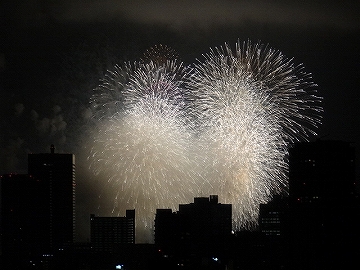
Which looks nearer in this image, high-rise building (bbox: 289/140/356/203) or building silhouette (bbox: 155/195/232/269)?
high-rise building (bbox: 289/140/356/203)

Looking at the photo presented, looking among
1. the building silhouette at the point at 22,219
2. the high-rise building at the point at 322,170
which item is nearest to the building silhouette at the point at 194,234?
the high-rise building at the point at 322,170

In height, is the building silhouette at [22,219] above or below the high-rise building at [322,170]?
below

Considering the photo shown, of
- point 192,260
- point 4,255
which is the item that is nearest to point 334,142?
point 192,260

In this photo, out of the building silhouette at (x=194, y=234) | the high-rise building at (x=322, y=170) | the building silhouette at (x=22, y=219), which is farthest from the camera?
the building silhouette at (x=22, y=219)

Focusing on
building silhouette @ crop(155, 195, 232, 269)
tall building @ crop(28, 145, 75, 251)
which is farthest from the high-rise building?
tall building @ crop(28, 145, 75, 251)

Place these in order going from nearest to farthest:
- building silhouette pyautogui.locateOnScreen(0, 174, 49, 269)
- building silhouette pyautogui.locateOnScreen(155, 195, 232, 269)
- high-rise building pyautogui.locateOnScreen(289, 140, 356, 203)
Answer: high-rise building pyautogui.locateOnScreen(289, 140, 356, 203) < building silhouette pyautogui.locateOnScreen(155, 195, 232, 269) < building silhouette pyautogui.locateOnScreen(0, 174, 49, 269)

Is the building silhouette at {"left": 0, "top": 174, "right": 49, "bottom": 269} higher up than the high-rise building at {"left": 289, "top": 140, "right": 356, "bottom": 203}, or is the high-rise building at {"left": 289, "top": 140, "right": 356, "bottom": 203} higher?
the high-rise building at {"left": 289, "top": 140, "right": 356, "bottom": 203}

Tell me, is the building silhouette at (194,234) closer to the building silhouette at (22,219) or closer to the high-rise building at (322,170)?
the high-rise building at (322,170)

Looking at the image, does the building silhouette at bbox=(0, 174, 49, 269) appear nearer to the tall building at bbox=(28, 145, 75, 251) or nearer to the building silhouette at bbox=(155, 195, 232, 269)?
the tall building at bbox=(28, 145, 75, 251)
